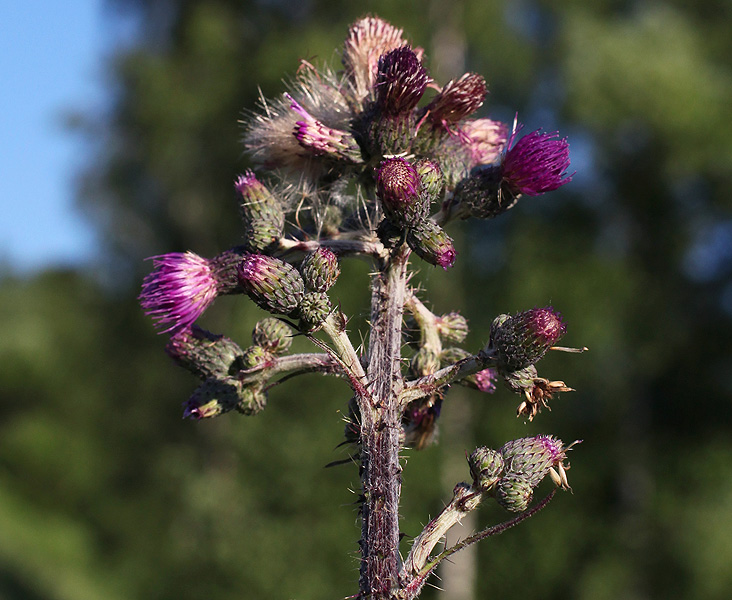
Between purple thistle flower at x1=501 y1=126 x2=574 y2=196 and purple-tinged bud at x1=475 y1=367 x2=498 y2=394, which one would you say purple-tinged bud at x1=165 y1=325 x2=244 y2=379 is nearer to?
purple-tinged bud at x1=475 y1=367 x2=498 y2=394

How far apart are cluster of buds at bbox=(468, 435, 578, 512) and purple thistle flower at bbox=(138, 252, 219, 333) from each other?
0.98m

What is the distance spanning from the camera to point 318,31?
50.7ft

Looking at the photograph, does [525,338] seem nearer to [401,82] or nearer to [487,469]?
[487,469]

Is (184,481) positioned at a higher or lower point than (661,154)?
lower

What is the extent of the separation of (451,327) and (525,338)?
49cm

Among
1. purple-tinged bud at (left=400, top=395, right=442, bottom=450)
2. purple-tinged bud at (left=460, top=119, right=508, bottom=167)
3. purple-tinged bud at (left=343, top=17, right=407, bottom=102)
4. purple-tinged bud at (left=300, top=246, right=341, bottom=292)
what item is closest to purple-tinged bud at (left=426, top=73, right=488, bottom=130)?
purple-tinged bud at (left=460, top=119, right=508, bottom=167)

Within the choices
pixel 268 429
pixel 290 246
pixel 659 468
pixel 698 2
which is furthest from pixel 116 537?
pixel 290 246

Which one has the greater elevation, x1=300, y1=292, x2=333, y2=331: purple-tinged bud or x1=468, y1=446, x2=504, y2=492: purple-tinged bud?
x1=300, y1=292, x2=333, y2=331: purple-tinged bud

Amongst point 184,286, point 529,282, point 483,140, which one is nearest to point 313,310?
point 184,286

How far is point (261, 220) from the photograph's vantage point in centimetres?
249

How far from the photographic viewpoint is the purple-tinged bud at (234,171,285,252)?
8.17 feet

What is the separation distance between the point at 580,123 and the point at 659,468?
7344mm

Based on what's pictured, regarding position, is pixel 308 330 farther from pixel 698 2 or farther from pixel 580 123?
pixel 698 2

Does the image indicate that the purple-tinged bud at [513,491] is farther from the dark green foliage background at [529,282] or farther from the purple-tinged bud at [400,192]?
the dark green foliage background at [529,282]
